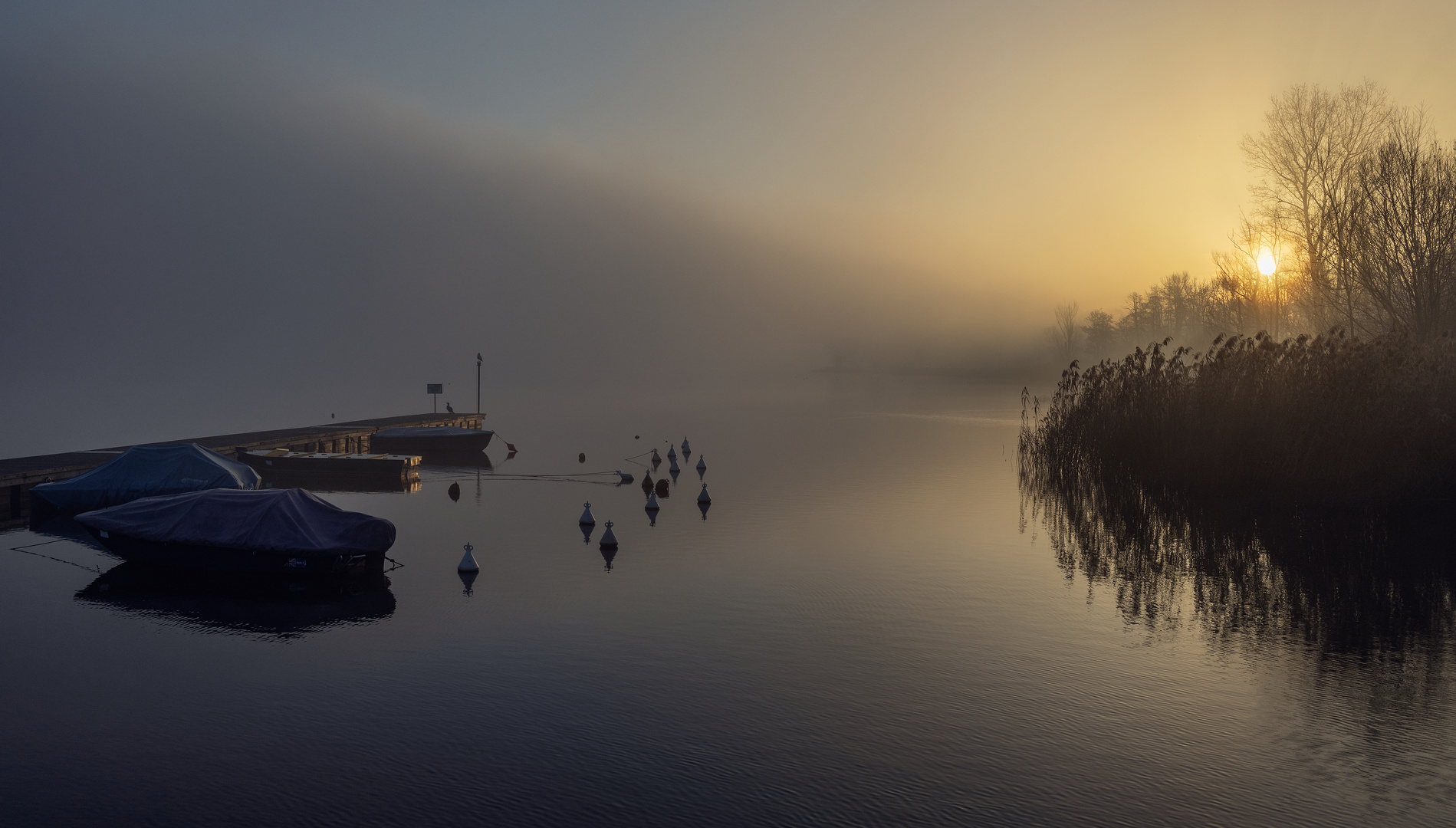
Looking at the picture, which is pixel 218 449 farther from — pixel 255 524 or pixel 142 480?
pixel 255 524

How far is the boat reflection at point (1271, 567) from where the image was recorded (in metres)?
15.6

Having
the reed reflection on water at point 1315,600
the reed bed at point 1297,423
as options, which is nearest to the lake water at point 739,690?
the reed reflection on water at point 1315,600

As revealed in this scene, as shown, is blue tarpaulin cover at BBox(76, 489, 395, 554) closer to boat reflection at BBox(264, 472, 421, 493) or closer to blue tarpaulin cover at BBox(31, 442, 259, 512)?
blue tarpaulin cover at BBox(31, 442, 259, 512)

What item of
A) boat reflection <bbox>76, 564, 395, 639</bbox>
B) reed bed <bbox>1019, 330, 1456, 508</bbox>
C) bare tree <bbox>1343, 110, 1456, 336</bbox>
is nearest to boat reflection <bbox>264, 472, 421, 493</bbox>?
boat reflection <bbox>76, 564, 395, 639</bbox>

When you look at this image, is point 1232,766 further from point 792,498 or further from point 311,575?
point 792,498

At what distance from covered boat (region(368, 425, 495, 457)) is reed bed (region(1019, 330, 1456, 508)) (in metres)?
31.9

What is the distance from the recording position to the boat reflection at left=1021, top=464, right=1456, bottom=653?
Result: 15.6 meters

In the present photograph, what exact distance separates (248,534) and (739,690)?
10.8m

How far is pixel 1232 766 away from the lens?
988cm

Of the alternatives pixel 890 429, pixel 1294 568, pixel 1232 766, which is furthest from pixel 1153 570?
pixel 890 429

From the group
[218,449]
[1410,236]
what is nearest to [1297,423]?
[1410,236]

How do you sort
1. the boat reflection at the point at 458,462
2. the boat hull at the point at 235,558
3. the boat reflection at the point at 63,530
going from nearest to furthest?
the boat hull at the point at 235,558
the boat reflection at the point at 63,530
the boat reflection at the point at 458,462

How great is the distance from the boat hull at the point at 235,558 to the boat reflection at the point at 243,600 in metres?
0.40

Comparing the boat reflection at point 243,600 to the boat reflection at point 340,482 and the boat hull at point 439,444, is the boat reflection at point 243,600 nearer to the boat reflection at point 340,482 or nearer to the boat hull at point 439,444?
the boat reflection at point 340,482
